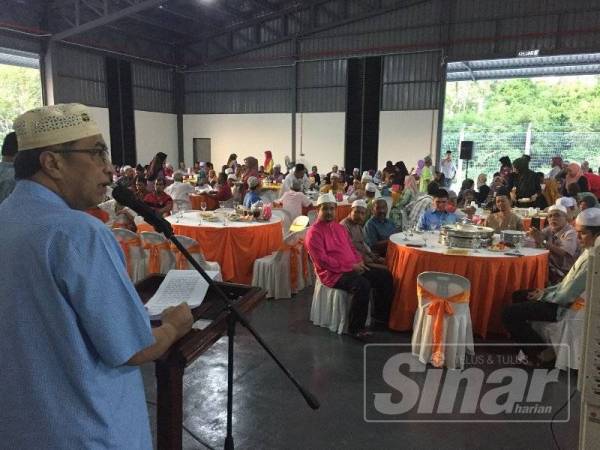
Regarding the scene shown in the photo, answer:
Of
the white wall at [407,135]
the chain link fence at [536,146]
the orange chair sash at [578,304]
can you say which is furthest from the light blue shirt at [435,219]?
the chain link fence at [536,146]

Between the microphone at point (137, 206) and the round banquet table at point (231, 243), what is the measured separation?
12.7 feet

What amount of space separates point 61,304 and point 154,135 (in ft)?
60.0

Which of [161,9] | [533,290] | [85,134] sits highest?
[161,9]

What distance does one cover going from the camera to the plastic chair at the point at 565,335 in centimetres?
353

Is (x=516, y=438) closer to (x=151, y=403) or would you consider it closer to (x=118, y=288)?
(x=151, y=403)

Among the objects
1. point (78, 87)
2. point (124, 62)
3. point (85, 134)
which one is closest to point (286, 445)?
point (85, 134)

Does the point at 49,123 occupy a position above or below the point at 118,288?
above

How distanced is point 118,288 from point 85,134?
0.38 m

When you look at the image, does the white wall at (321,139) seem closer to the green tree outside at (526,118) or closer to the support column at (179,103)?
the green tree outside at (526,118)

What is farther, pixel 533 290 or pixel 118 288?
pixel 533 290

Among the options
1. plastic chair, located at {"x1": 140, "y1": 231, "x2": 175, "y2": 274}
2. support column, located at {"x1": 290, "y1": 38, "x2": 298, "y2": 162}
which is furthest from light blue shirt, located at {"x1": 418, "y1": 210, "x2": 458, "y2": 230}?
support column, located at {"x1": 290, "y1": 38, "x2": 298, "y2": 162}

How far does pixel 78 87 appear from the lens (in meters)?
14.8

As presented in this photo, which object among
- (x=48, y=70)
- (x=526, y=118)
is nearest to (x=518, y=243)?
(x=48, y=70)

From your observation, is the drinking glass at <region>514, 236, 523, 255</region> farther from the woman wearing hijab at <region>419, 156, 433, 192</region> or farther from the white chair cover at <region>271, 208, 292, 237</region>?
the woman wearing hijab at <region>419, 156, 433, 192</region>
